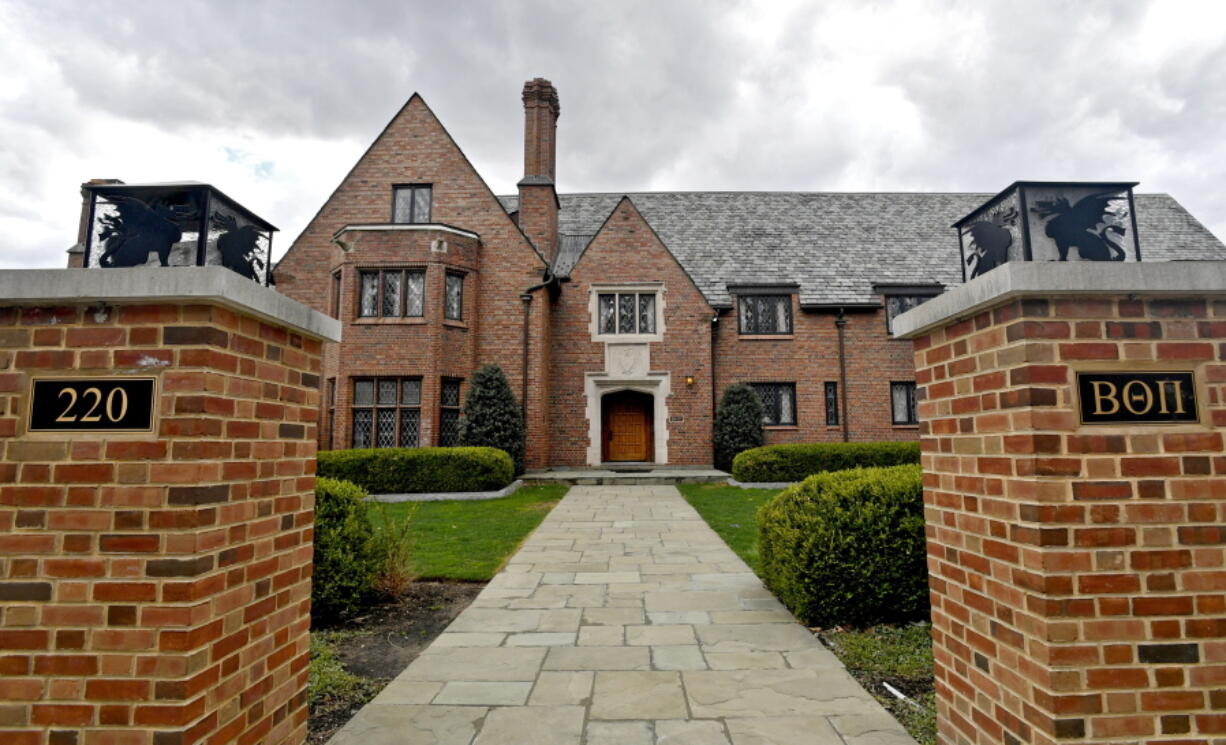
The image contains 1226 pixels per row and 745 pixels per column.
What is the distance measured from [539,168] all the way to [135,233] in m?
16.4

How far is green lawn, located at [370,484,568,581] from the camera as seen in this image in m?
6.10

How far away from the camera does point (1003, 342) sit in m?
1.98

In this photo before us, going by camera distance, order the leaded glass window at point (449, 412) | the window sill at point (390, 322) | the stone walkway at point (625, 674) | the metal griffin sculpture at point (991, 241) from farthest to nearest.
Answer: the leaded glass window at point (449, 412), the window sill at point (390, 322), the stone walkway at point (625, 674), the metal griffin sculpture at point (991, 241)

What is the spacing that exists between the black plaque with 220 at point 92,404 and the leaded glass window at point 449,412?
12753mm

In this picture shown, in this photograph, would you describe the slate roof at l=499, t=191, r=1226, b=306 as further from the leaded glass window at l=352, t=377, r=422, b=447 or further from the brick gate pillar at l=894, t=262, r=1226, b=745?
the brick gate pillar at l=894, t=262, r=1226, b=745

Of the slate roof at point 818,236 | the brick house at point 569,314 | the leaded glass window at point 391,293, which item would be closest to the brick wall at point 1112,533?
the brick house at point 569,314

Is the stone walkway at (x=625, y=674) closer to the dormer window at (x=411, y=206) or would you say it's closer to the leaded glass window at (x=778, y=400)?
the leaded glass window at (x=778, y=400)

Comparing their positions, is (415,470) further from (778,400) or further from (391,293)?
(778,400)

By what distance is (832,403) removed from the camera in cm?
1739

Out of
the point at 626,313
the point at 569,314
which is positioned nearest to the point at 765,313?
the point at 626,313

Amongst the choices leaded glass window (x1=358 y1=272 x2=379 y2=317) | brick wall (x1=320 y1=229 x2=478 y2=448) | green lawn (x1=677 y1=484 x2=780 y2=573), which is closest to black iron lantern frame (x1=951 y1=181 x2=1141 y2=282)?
green lawn (x1=677 y1=484 x2=780 y2=573)

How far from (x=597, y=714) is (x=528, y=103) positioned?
18.2 m

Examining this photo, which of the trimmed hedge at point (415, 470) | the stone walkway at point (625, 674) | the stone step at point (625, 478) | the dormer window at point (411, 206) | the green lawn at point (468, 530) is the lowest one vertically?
the stone walkway at point (625, 674)

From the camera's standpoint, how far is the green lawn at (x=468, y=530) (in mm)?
6102
